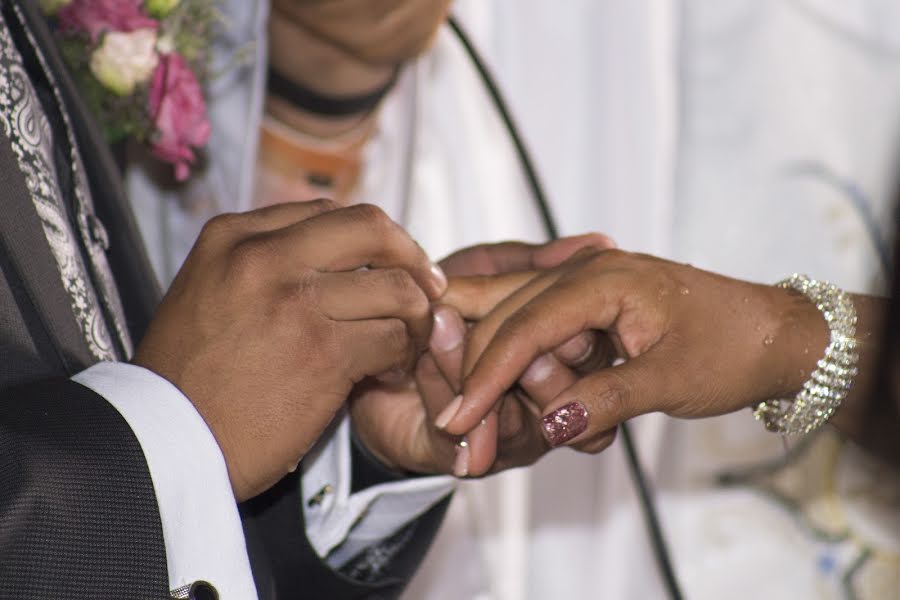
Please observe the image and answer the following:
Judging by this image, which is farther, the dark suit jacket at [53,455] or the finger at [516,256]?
the finger at [516,256]

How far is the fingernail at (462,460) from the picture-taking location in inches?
42.4

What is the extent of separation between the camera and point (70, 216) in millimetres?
1031

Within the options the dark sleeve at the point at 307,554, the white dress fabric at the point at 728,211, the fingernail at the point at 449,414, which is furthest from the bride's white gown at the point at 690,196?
the fingernail at the point at 449,414

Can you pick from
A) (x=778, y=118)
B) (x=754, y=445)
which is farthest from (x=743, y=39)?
(x=754, y=445)

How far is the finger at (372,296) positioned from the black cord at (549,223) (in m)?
0.87

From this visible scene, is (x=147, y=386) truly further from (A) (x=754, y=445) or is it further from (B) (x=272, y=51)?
(A) (x=754, y=445)

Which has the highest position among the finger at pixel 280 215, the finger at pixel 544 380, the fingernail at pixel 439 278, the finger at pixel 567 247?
the finger at pixel 280 215

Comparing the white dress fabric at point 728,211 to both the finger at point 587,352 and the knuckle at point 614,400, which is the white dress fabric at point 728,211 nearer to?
the finger at point 587,352

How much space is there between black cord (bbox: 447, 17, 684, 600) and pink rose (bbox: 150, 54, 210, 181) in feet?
2.14

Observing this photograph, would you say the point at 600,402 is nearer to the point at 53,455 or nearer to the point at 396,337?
the point at 396,337

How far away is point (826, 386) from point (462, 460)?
37 cm

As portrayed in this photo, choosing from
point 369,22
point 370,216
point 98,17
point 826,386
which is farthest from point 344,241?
point 369,22

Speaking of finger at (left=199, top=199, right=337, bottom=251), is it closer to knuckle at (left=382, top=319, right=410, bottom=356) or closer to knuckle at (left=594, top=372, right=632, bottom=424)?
knuckle at (left=382, top=319, right=410, bottom=356)

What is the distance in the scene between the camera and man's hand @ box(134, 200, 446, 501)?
34.2 inches
